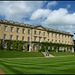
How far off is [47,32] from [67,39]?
59.4 ft

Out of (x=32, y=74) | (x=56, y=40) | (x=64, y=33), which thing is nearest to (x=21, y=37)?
(x=56, y=40)

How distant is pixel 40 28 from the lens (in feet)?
176

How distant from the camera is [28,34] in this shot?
163 ft

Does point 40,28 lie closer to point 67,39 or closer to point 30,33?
point 30,33

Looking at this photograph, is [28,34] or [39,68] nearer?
[39,68]

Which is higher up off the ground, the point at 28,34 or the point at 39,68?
the point at 28,34

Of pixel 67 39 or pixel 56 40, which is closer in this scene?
pixel 56 40

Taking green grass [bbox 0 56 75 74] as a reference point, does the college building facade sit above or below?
above

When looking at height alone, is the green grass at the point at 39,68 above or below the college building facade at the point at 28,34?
below

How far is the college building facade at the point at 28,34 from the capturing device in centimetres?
4338

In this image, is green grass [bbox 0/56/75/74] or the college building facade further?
the college building facade

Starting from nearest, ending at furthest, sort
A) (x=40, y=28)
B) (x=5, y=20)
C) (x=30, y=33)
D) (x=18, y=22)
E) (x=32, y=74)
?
1. (x=32, y=74)
2. (x=5, y=20)
3. (x=18, y=22)
4. (x=30, y=33)
5. (x=40, y=28)

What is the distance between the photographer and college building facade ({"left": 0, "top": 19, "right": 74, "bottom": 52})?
43375 mm

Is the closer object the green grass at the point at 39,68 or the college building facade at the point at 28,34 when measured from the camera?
the green grass at the point at 39,68
